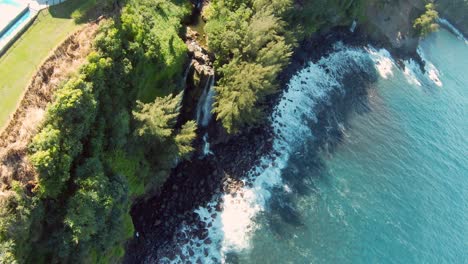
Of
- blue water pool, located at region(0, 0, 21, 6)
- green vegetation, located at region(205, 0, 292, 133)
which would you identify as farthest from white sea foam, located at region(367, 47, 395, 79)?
blue water pool, located at region(0, 0, 21, 6)

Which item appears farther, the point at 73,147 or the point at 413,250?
the point at 413,250

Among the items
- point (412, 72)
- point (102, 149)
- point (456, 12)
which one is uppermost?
point (102, 149)

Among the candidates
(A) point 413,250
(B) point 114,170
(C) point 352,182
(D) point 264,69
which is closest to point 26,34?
(B) point 114,170

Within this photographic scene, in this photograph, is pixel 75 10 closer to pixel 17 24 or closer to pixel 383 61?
pixel 17 24

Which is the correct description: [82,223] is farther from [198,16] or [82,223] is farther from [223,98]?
[198,16]

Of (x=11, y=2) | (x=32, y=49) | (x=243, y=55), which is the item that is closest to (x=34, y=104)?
(x=32, y=49)

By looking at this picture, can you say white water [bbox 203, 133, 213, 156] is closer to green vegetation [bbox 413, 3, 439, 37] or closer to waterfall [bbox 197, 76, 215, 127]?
waterfall [bbox 197, 76, 215, 127]
